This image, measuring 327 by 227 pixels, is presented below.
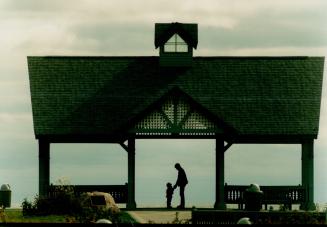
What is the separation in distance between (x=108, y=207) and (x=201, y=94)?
996cm

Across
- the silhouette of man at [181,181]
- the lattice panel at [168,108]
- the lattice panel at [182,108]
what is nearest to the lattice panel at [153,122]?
the lattice panel at [168,108]

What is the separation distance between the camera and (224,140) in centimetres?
4428

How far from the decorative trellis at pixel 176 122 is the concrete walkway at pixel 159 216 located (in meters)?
3.54

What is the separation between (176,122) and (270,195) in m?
4.72

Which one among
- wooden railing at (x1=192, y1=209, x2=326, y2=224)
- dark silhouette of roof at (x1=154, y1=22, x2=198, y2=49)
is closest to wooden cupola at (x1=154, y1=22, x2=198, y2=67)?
dark silhouette of roof at (x1=154, y1=22, x2=198, y2=49)

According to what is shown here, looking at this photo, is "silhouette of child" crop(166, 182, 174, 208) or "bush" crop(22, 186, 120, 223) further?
"silhouette of child" crop(166, 182, 174, 208)

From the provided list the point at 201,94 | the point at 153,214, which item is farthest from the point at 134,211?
the point at 201,94

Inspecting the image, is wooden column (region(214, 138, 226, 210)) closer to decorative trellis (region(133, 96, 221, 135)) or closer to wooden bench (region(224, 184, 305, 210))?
wooden bench (region(224, 184, 305, 210))

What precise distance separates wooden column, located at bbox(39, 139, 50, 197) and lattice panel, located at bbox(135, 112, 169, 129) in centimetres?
383

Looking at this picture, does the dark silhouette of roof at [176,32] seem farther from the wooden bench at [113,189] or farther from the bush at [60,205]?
the bush at [60,205]

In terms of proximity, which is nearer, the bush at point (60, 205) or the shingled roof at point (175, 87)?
the bush at point (60, 205)

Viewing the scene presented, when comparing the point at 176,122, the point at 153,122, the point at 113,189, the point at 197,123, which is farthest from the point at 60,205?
the point at 197,123

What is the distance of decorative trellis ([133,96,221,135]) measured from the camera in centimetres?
4328

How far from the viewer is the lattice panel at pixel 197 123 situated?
43312mm
